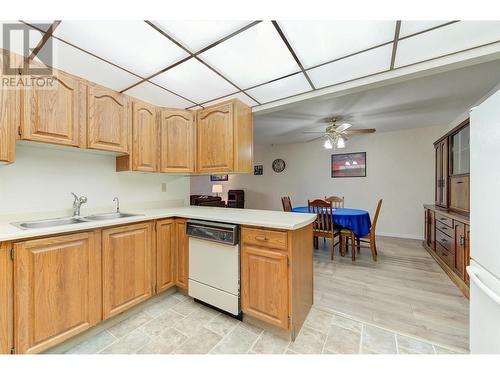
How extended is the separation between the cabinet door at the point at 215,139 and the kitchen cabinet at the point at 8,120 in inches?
57.0

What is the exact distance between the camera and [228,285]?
66.1 inches

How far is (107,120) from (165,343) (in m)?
1.91

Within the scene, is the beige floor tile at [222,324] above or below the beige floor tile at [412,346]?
below

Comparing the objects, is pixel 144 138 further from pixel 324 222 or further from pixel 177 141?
pixel 324 222

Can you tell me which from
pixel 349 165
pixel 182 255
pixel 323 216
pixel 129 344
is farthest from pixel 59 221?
pixel 349 165

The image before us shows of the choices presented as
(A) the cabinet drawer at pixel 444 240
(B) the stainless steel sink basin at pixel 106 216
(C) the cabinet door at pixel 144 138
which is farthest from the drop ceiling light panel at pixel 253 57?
(A) the cabinet drawer at pixel 444 240

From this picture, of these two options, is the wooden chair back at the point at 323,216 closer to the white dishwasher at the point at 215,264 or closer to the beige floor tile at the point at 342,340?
the beige floor tile at the point at 342,340

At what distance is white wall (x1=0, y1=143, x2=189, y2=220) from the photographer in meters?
1.60

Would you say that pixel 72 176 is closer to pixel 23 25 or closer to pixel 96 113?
pixel 96 113

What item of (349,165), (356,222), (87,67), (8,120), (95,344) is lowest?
(95,344)

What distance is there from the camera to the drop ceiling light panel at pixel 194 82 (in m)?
1.69

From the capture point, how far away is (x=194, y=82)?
6.26 ft

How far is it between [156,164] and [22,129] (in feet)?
3.33

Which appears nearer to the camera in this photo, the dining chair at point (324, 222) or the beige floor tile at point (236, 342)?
the beige floor tile at point (236, 342)
